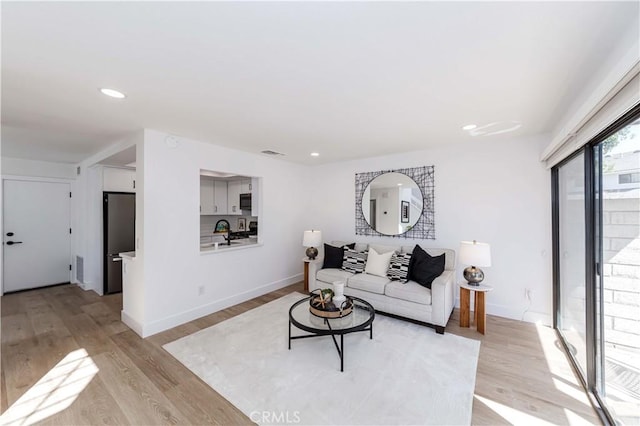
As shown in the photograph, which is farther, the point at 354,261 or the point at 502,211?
the point at 354,261

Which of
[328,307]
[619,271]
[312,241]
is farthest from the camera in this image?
[312,241]

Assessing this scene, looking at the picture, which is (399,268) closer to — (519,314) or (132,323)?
(519,314)

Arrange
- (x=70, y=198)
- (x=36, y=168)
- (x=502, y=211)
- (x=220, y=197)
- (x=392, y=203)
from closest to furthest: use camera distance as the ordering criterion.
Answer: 1. (x=502, y=211)
2. (x=392, y=203)
3. (x=36, y=168)
4. (x=70, y=198)
5. (x=220, y=197)

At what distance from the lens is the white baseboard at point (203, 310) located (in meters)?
2.89

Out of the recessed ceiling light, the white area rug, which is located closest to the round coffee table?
the white area rug

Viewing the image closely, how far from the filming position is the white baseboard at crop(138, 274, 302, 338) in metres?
2.89

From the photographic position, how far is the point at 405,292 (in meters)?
3.10

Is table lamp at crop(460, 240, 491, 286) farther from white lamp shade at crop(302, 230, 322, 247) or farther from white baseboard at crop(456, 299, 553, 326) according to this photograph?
white lamp shade at crop(302, 230, 322, 247)

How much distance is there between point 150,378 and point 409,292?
8.94 ft

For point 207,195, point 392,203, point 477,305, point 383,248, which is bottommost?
point 477,305

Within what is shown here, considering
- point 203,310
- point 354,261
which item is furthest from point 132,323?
point 354,261

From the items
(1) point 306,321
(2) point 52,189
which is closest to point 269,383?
(1) point 306,321

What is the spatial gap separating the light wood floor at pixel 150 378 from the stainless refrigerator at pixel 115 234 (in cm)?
110

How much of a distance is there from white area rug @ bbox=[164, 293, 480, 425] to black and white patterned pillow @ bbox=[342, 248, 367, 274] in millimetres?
906
